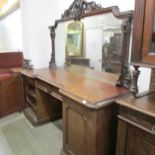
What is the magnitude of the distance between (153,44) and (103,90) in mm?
639

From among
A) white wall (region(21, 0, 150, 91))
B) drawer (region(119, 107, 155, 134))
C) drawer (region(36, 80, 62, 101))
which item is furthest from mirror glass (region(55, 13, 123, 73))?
drawer (region(119, 107, 155, 134))

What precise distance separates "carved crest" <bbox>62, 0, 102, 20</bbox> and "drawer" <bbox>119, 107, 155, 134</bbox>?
125 cm

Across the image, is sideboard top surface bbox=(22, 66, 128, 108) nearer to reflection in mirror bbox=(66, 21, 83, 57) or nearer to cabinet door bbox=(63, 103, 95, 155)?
cabinet door bbox=(63, 103, 95, 155)

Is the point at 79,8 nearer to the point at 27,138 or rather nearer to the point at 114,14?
the point at 114,14

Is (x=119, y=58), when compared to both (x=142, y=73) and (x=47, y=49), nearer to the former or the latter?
(x=142, y=73)

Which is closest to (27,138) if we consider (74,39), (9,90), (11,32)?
(9,90)

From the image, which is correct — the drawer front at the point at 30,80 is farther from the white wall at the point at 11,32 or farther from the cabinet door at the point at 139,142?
the cabinet door at the point at 139,142

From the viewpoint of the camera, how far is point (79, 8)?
7.19ft

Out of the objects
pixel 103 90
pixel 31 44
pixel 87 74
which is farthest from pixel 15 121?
pixel 103 90

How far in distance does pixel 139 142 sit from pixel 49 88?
1.23 m

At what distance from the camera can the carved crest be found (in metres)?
2.00

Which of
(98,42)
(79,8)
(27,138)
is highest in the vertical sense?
(79,8)

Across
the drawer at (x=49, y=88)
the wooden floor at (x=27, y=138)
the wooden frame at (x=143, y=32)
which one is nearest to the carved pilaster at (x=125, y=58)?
the wooden frame at (x=143, y=32)

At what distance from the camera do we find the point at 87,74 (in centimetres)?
224
